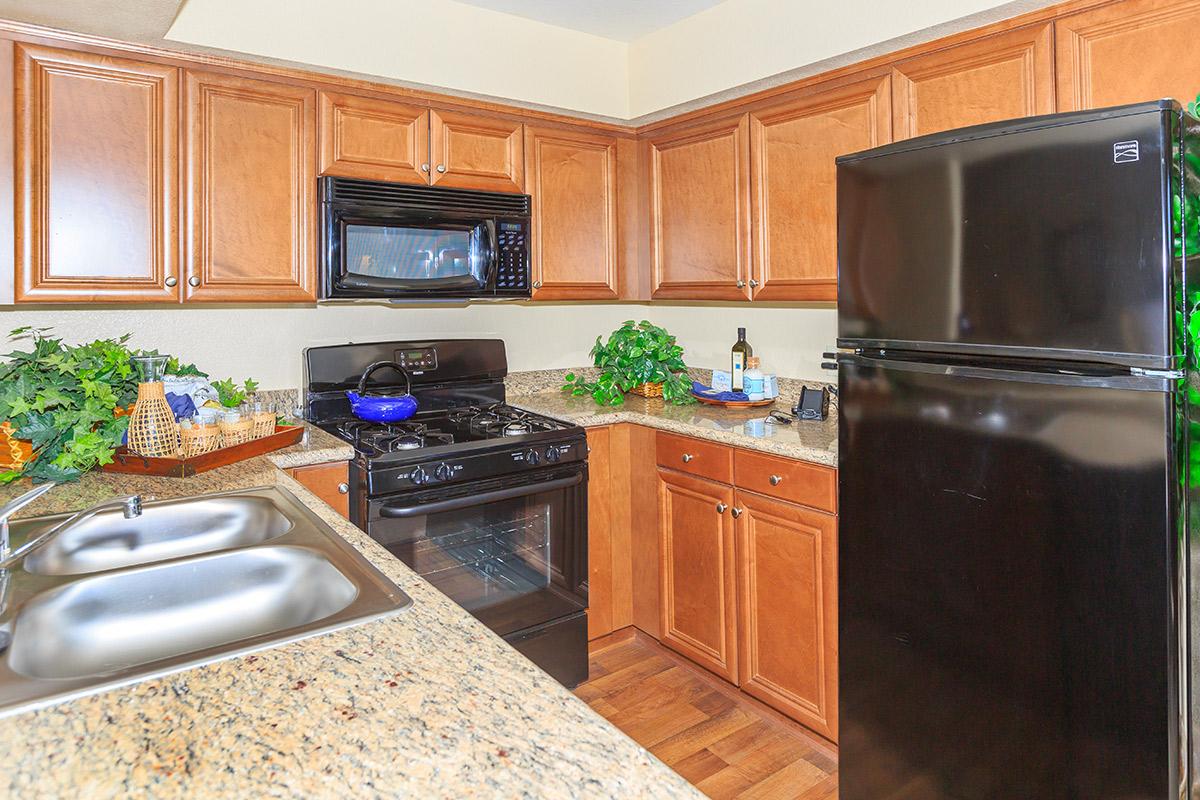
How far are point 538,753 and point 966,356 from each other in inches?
52.8

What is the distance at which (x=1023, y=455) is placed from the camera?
1.54 metres

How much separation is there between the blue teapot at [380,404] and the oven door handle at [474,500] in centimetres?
45

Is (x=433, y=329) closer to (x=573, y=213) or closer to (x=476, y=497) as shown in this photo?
(x=573, y=213)

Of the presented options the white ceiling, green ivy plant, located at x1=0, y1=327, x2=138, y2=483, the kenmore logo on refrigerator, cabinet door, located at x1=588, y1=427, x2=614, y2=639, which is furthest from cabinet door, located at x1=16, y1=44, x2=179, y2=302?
the kenmore logo on refrigerator

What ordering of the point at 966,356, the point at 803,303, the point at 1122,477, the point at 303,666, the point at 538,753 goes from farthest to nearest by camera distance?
1. the point at 803,303
2. the point at 966,356
3. the point at 1122,477
4. the point at 303,666
5. the point at 538,753

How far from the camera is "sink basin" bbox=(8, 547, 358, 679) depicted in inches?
43.6

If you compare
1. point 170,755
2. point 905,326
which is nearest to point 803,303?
point 905,326

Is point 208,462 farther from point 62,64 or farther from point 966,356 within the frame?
point 966,356

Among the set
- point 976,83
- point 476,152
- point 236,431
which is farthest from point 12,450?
point 976,83

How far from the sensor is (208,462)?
1.96 m

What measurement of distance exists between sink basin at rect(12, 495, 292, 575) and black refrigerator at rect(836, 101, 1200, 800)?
136cm

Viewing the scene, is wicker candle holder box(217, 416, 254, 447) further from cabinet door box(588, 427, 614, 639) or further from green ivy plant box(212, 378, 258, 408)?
cabinet door box(588, 427, 614, 639)

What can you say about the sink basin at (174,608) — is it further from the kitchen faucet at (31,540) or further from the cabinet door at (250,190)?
the cabinet door at (250,190)

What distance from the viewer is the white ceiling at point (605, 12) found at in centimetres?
276
